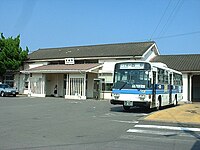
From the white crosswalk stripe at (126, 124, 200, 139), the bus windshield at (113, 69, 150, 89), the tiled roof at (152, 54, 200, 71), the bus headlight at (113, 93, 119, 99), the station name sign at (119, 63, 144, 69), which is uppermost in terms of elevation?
the tiled roof at (152, 54, 200, 71)

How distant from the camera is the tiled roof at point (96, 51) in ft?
113

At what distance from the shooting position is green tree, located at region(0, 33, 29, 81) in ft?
128

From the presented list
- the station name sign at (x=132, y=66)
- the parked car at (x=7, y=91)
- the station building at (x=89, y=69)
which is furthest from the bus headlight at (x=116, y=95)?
the parked car at (x=7, y=91)

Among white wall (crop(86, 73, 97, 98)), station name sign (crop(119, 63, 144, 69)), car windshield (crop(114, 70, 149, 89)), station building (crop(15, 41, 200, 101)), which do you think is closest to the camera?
car windshield (crop(114, 70, 149, 89))

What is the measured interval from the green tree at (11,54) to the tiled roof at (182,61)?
18814mm

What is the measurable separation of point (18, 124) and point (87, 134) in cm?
354

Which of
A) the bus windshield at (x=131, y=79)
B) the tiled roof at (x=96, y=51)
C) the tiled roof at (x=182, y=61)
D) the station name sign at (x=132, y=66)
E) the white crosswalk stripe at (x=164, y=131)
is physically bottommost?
the white crosswalk stripe at (x=164, y=131)

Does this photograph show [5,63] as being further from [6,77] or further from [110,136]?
[110,136]

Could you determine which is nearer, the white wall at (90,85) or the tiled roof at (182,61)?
the tiled roof at (182,61)

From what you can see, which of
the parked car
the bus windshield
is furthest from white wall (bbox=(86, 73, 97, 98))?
the bus windshield

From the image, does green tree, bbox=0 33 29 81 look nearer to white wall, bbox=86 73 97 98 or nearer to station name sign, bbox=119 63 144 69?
white wall, bbox=86 73 97 98

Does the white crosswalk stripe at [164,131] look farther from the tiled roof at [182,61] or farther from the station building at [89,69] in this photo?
the tiled roof at [182,61]

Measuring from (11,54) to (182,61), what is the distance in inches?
904

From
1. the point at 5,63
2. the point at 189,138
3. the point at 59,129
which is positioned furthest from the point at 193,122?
the point at 5,63
